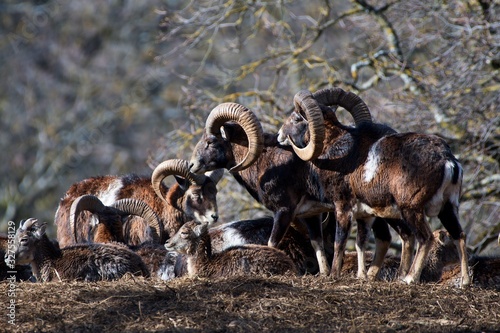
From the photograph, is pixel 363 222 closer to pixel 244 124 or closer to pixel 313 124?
pixel 313 124

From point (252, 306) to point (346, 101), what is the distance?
4.51 m

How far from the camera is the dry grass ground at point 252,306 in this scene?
11.2m

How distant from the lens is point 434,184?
13.0 meters

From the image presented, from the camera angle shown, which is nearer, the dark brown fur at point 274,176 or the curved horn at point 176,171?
the dark brown fur at point 274,176

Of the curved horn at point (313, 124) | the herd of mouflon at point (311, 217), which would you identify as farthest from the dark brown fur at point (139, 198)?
the curved horn at point (313, 124)

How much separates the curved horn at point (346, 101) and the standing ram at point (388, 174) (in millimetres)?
550

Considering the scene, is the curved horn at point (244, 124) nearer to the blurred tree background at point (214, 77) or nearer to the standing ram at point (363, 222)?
the standing ram at point (363, 222)

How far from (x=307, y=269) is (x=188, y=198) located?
272cm

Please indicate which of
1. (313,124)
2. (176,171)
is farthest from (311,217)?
(176,171)

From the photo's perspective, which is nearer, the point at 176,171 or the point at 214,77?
the point at 176,171

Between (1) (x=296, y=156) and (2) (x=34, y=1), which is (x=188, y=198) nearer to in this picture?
(1) (x=296, y=156)

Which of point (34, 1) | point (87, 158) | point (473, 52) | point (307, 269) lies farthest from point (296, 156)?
point (34, 1)

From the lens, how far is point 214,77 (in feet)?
77.5

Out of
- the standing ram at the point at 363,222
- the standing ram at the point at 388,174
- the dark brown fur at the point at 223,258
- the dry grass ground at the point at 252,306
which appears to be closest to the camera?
the dry grass ground at the point at 252,306
